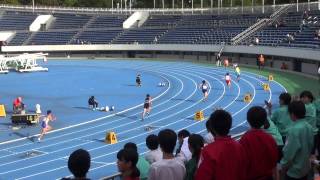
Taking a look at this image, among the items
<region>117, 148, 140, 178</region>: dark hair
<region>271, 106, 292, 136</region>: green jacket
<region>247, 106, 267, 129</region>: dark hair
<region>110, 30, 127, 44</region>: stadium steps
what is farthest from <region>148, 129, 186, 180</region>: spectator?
<region>110, 30, 127, 44</region>: stadium steps

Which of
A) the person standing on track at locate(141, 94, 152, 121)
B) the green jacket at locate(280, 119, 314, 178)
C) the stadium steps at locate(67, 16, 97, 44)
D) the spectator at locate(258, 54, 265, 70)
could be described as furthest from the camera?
the stadium steps at locate(67, 16, 97, 44)

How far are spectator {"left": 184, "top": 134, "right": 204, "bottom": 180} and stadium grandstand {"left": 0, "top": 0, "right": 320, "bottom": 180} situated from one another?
0.01m

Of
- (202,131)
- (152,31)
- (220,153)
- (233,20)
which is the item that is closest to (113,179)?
(220,153)

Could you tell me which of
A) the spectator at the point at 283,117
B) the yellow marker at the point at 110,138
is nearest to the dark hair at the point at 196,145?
the spectator at the point at 283,117

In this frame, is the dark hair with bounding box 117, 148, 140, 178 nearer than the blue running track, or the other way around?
the dark hair with bounding box 117, 148, 140, 178

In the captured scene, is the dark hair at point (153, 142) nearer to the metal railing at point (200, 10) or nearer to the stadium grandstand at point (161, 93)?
the stadium grandstand at point (161, 93)

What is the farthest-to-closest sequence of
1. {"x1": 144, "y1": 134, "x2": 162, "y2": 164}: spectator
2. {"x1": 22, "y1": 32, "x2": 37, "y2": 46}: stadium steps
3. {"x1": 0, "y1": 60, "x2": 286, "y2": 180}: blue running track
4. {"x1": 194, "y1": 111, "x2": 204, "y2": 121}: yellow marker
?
{"x1": 22, "y1": 32, "x2": 37, "y2": 46}: stadium steps, {"x1": 194, "y1": 111, "x2": 204, "y2": 121}: yellow marker, {"x1": 0, "y1": 60, "x2": 286, "y2": 180}: blue running track, {"x1": 144, "y1": 134, "x2": 162, "y2": 164}: spectator

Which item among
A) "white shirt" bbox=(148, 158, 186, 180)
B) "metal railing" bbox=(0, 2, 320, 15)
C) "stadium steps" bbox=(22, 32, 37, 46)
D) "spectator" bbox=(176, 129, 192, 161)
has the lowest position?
"spectator" bbox=(176, 129, 192, 161)

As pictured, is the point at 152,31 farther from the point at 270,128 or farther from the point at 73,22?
the point at 270,128

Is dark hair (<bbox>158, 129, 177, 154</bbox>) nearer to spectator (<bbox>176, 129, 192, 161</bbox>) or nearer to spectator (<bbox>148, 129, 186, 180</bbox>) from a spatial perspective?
spectator (<bbox>148, 129, 186, 180</bbox>)

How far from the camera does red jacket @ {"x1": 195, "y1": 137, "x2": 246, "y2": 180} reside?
5105 millimetres

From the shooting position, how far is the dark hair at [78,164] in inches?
198

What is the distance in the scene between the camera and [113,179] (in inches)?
310

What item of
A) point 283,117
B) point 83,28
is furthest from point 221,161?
point 83,28
